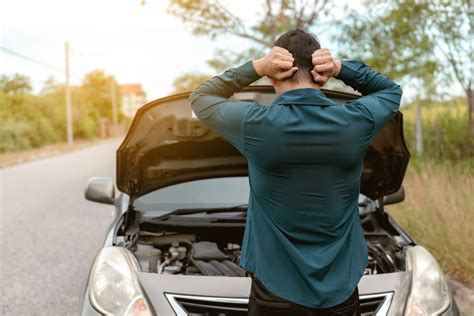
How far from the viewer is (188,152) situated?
3.56 metres

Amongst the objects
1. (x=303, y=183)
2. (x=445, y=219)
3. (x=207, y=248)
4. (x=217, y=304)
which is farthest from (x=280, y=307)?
(x=445, y=219)

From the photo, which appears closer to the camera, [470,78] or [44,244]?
[44,244]

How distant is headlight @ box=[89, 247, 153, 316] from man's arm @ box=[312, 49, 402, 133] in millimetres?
1340

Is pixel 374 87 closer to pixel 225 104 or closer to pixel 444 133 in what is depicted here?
pixel 225 104

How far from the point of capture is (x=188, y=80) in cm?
7162

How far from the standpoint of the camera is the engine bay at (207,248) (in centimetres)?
324

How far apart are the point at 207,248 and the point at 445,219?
9.65 ft

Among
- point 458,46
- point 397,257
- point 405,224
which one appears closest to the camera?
point 397,257

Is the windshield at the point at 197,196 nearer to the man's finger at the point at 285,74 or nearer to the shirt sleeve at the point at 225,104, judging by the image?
the shirt sleeve at the point at 225,104

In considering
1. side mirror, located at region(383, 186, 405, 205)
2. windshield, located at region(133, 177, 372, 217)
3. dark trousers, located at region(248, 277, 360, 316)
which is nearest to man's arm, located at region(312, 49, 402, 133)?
dark trousers, located at region(248, 277, 360, 316)

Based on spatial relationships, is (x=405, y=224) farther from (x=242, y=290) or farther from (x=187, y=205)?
(x=242, y=290)

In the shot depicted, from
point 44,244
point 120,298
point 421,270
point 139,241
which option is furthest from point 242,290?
point 44,244

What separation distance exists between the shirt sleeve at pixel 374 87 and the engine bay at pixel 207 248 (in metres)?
1.26

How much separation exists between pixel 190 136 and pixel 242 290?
1099mm
